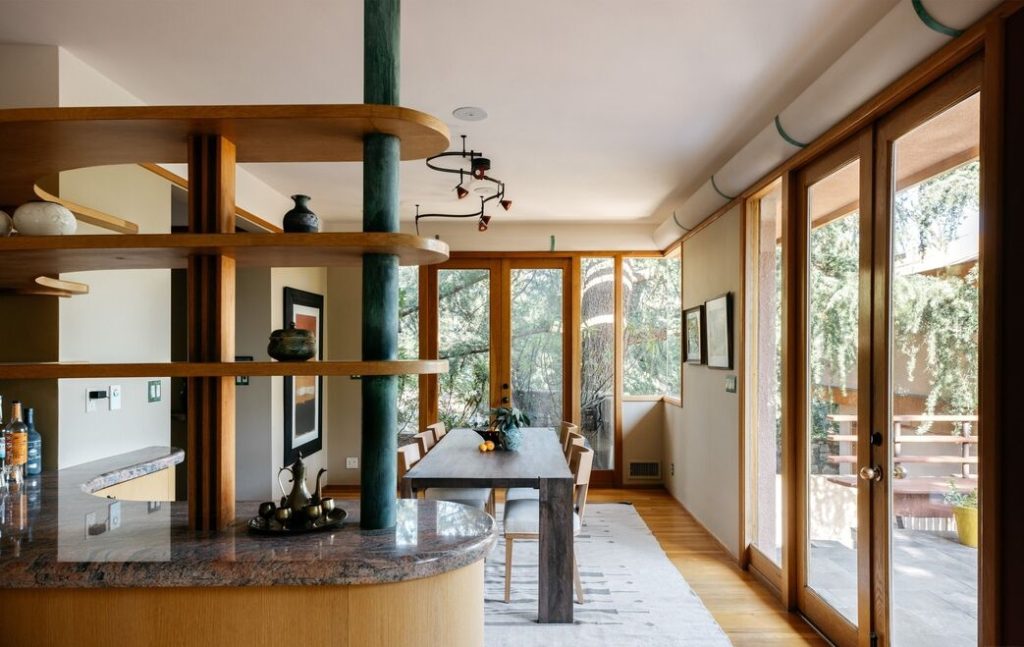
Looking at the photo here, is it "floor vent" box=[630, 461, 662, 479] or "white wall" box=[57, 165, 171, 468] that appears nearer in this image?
"white wall" box=[57, 165, 171, 468]

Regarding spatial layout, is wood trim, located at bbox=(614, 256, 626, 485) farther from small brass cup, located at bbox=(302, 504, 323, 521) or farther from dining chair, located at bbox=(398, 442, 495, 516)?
small brass cup, located at bbox=(302, 504, 323, 521)

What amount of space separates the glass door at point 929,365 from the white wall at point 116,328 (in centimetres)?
345

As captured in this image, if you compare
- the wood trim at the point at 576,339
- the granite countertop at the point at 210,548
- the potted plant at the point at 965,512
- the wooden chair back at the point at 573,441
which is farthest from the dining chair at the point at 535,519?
the wood trim at the point at 576,339

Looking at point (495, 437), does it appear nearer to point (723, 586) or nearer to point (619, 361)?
point (723, 586)

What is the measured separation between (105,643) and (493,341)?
496 cm

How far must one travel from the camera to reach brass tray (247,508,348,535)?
1656 millimetres

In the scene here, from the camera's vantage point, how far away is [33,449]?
254 centimetres

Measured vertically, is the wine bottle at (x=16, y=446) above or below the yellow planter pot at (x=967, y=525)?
above

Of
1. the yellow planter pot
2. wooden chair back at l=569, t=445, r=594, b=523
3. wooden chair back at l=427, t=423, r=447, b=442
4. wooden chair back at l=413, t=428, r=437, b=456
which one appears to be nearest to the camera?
the yellow planter pot

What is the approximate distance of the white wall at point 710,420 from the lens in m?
4.13

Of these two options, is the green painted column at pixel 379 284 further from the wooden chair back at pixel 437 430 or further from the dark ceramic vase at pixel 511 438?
the wooden chair back at pixel 437 430

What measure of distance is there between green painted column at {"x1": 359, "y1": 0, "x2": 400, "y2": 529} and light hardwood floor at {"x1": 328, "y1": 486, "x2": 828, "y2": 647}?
2.18m

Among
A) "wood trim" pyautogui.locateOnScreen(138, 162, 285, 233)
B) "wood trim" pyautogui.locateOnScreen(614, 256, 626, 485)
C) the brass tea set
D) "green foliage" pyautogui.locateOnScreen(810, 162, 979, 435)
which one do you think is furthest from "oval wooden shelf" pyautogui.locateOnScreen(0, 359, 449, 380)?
"wood trim" pyautogui.locateOnScreen(614, 256, 626, 485)

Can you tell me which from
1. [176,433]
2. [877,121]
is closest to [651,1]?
[877,121]
